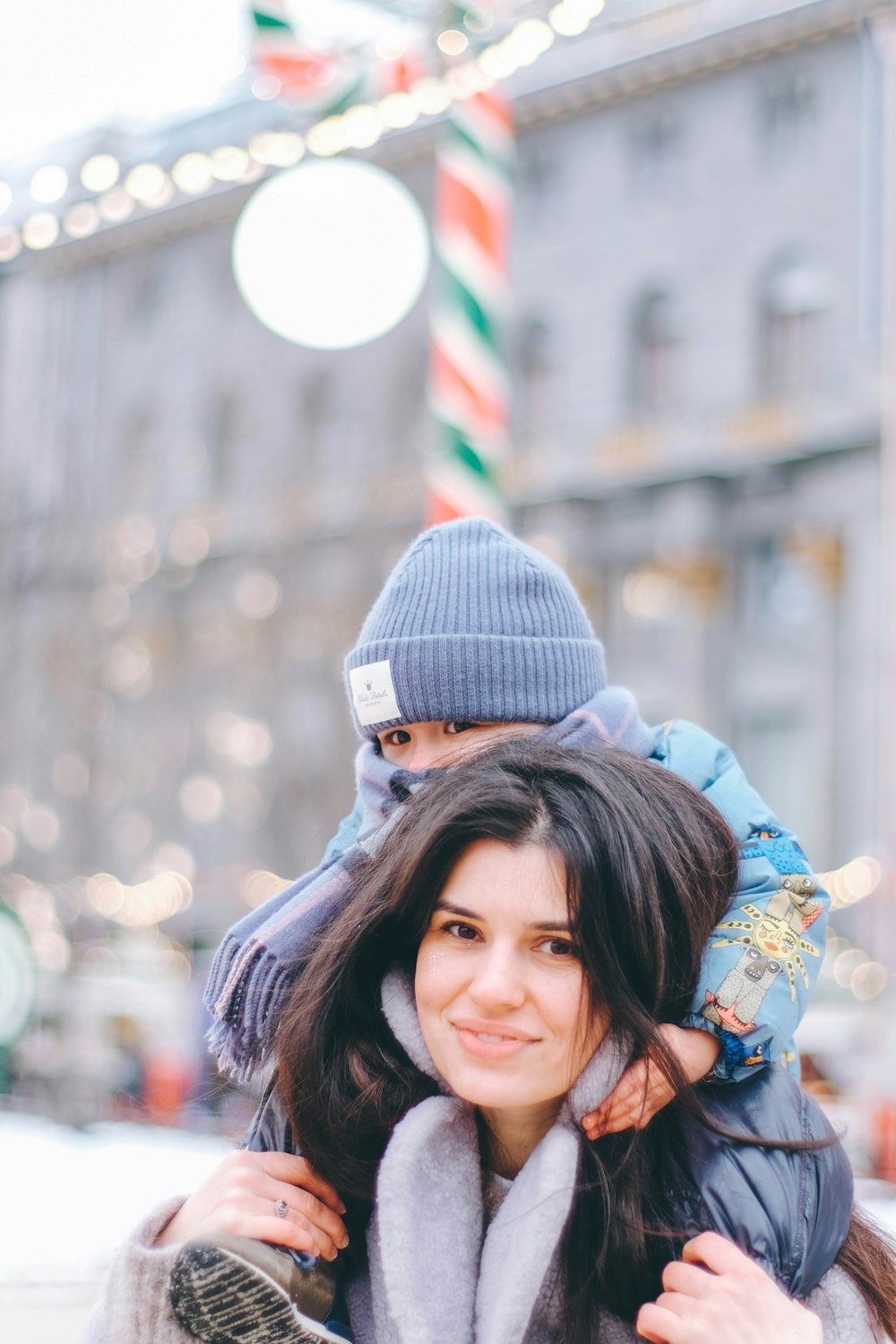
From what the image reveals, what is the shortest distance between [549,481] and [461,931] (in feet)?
73.8

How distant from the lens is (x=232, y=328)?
27531mm

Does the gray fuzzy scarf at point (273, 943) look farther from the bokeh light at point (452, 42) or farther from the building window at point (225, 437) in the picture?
the building window at point (225, 437)

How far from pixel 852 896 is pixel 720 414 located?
753 cm

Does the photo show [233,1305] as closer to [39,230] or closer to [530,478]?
[39,230]

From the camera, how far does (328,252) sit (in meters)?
4.68

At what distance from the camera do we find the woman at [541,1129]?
1.65 m

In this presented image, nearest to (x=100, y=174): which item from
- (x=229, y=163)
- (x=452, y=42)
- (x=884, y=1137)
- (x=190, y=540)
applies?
(x=229, y=163)

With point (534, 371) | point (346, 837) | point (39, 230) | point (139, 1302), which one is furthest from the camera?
point (534, 371)

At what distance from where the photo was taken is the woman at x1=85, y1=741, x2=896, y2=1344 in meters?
1.65

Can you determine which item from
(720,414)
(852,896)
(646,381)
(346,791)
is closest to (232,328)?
(646,381)

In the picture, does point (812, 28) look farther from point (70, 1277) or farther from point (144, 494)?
point (70, 1277)

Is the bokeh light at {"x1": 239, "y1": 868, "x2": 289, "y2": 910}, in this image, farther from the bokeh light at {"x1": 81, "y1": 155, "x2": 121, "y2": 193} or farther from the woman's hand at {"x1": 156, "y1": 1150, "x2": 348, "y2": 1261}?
the woman's hand at {"x1": 156, "y1": 1150, "x2": 348, "y2": 1261}

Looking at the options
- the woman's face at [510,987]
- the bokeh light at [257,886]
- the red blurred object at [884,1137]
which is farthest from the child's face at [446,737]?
the bokeh light at [257,886]

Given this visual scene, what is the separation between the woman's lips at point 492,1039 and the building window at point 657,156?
78.4 feet
